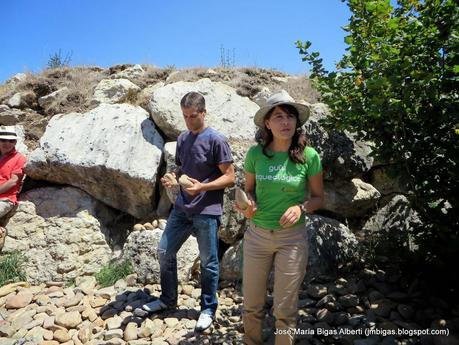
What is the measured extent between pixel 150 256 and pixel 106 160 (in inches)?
67.7

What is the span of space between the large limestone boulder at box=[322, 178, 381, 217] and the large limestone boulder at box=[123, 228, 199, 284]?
2012mm

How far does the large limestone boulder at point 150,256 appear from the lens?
15.6ft

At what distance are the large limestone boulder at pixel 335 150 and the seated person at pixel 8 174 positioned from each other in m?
4.30

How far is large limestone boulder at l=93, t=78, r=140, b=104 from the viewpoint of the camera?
292 inches

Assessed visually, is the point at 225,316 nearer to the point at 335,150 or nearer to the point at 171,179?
the point at 171,179

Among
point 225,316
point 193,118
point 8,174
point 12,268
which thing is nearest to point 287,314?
point 225,316

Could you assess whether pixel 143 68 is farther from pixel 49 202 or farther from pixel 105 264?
pixel 105 264

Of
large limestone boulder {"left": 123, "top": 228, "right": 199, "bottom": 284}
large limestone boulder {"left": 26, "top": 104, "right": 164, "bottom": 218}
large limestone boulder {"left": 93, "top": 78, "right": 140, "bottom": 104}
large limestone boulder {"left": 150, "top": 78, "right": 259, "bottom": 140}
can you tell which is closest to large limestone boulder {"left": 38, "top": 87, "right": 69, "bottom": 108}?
large limestone boulder {"left": 93, "top": 78, "right": 140, "bottom": 104}

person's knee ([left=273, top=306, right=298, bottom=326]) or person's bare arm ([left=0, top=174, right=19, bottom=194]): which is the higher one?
person's bare arm ([left=0, top=174, right=19, bottom=194])

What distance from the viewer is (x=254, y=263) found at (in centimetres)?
274

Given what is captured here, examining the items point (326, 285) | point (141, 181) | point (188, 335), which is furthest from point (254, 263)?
point (141, 181)

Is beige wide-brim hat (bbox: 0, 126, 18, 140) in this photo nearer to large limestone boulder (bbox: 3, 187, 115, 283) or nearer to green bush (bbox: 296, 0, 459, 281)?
large limestone boulder (bbox: 3, 187, 115, 283)

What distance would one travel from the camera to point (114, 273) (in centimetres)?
495

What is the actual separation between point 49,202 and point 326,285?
4.34 m
